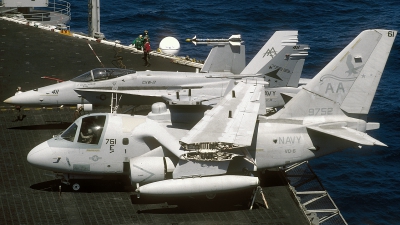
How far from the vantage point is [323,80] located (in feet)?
104

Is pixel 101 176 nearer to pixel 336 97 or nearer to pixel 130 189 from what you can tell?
pixel 130 189

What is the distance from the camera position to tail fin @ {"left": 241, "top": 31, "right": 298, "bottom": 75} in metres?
41.7

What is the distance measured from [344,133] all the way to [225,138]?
647 centimetres

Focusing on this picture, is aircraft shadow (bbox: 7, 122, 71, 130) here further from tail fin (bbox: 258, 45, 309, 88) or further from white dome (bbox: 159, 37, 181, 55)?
white dome (bbox: 159, 37, 181, 55)

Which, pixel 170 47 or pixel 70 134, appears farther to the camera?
pixel 170 47

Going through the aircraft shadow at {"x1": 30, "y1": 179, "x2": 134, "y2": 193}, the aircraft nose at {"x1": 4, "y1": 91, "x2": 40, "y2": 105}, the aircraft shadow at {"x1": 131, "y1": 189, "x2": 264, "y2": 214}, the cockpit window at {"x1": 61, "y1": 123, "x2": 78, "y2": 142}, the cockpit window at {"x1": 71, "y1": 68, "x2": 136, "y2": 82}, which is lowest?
the aircraft shadow at {"x1": 131, "y1": 189, "x2": 264, "y2": 214}

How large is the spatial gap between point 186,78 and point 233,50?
14.8 ft

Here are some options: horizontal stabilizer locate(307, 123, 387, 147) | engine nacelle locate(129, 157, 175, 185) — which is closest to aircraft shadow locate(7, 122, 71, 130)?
engine nacelle locate(129, 157, 175, 185)

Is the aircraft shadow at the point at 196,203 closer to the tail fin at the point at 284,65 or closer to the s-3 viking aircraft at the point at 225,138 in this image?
the s-3 viking aircraft at the point at 225,138

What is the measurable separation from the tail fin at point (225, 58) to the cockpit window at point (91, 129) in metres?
13.6

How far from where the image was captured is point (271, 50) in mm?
42031

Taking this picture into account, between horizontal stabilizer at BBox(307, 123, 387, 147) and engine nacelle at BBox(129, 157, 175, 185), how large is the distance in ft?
23.4

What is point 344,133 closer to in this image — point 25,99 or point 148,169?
point 148,169

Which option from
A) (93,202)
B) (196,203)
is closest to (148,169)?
(196,203)
